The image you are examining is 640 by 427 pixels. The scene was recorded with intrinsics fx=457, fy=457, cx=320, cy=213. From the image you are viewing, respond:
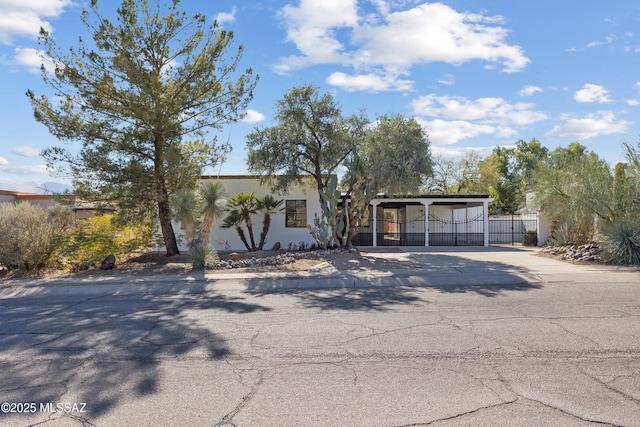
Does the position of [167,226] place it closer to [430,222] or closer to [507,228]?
[430,222]

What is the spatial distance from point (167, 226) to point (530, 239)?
18.6 metres

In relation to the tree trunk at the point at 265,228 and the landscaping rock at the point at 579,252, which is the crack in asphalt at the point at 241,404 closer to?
the landscaping rock at the point at 579,252

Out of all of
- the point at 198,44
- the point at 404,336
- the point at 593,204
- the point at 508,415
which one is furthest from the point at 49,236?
the point at 593,204

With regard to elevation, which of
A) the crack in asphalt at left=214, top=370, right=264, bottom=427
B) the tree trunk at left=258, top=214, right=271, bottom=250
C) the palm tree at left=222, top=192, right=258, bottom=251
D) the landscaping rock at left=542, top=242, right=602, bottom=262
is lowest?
the crack in asphalt at left=214, top=370, right=264, bottom=427

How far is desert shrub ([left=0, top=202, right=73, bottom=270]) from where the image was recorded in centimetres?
1364

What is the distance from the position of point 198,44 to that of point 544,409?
15575 mm

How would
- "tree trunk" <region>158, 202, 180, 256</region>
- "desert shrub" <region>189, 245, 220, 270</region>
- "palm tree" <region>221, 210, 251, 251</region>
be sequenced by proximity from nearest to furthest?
"desert shrub" <region>189, 245, 220, 270</region> < "tree trunk" <region>158, 202, 180, 256</region> < "palm tree" <region>221, 210, 251, 251</region>

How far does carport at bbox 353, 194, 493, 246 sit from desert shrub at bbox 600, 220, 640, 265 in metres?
8.80

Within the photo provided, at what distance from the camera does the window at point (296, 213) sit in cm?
2225

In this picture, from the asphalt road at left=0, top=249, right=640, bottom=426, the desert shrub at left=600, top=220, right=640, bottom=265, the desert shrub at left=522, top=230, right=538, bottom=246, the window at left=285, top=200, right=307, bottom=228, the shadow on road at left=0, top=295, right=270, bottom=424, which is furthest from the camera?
the desert shrub at left=522, top=230, right=538, bottom=246

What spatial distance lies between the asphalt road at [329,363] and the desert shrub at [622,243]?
585cm

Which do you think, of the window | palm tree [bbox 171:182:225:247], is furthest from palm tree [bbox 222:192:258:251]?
palm tree [bbox 171:182:225:247]

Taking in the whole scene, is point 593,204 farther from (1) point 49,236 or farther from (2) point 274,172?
(1) point 49,236

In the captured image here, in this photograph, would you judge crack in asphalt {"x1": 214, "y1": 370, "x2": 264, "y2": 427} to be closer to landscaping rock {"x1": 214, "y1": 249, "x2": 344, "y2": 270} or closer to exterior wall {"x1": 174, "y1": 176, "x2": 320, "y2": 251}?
landscaping rock {"x1": 214, "y1": 249, "x2": 344, "y2": 270}
